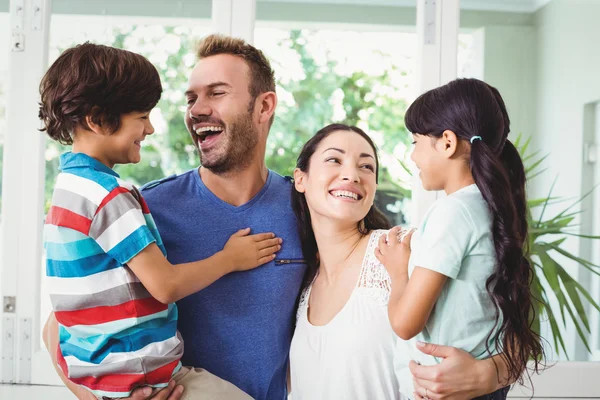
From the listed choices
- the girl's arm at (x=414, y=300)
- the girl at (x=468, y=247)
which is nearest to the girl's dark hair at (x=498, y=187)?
the girl at (x=468, y=247)

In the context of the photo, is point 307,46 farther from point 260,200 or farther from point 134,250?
point 134,250

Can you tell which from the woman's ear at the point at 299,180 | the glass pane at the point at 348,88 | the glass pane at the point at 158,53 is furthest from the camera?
the glass pane at the point at 348,88

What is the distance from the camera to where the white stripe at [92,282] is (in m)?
1.42

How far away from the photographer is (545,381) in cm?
282

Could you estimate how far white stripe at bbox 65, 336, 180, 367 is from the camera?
142cm

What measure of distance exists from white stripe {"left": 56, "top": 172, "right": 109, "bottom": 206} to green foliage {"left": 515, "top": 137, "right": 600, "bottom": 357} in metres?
2.09

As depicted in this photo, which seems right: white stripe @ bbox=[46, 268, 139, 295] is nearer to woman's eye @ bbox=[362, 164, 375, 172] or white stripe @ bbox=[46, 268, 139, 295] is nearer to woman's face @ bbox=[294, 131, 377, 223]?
woman's face @ bbox=[294, 131, 377, 223]

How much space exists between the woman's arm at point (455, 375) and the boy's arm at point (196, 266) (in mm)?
525

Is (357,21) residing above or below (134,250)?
above

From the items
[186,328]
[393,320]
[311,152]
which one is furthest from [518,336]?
[186,328]

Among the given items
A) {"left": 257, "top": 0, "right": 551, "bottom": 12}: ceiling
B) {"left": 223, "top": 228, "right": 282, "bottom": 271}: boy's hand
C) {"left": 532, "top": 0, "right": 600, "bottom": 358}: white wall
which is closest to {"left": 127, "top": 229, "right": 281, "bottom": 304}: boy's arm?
{"left": 223, "top": 228, "right": 282, "bottom": 271}: boy's hand

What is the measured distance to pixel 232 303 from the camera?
5.79 feet

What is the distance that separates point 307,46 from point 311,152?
4.37ft

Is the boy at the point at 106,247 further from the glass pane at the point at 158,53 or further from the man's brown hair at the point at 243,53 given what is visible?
the glass pane at the point at 158,53
